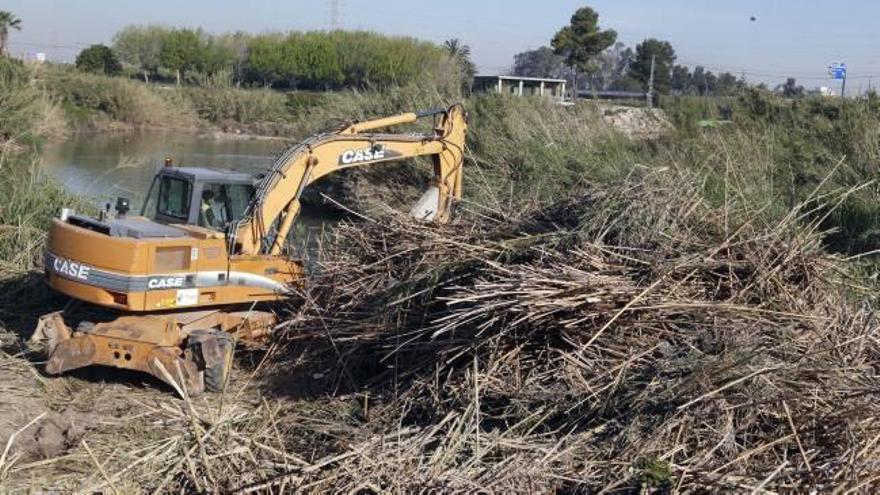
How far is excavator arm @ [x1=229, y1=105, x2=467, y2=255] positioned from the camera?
9.89m

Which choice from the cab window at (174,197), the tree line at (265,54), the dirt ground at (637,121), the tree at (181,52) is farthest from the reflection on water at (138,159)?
the tree at (181,52)

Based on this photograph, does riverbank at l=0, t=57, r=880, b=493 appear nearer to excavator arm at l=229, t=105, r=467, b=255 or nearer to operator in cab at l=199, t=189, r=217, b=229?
excavator arm at l=229, t=105, r=467, b=255

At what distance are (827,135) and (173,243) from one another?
1303cm

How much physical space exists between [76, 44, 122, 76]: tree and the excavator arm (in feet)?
184

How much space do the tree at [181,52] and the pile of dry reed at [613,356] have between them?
2828 inches

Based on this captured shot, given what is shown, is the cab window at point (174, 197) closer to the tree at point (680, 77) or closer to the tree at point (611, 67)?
the tree at point (611, 67)

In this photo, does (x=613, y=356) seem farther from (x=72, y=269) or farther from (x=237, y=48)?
(x=237, y=48)

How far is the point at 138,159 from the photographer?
27016mm

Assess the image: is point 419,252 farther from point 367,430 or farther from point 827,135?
point 827,135

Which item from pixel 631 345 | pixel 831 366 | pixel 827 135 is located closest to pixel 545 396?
pixel 631 345

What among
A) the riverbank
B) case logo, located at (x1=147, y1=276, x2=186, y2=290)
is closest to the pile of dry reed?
the riverbank

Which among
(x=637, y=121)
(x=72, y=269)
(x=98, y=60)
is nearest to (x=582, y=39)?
(x=98, y=60)

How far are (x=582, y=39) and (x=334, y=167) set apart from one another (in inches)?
1939

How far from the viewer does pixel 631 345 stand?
647cm
